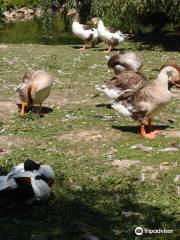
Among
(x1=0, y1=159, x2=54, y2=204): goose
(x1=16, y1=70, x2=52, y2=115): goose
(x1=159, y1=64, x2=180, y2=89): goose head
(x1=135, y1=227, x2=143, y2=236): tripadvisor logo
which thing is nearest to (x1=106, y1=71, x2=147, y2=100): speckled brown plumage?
(x1=159, y1=64, x2=180, y2=89): goose head

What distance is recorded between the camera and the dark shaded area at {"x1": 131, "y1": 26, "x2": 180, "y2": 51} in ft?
75.9

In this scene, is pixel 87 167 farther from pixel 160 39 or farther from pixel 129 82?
pixel 160 39

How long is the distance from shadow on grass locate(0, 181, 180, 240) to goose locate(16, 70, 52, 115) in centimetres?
408

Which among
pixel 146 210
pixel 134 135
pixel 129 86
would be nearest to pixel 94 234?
pixel 146 210

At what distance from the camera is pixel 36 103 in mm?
10844

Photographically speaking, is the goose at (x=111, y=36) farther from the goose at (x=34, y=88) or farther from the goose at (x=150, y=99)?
the goose at (x=150, y=99)

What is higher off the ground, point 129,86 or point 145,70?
point 129,86

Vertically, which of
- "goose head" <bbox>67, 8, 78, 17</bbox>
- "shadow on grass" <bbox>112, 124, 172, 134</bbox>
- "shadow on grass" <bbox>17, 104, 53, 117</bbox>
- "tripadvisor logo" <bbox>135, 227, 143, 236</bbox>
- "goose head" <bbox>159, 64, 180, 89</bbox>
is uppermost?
"goose head" <bbox>159, 64, 180, 89</bbox>

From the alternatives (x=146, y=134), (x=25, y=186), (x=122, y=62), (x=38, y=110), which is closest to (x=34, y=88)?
(x=38, y=110)

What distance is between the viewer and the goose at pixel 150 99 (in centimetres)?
→ 891

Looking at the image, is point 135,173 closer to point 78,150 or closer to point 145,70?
point 78,150

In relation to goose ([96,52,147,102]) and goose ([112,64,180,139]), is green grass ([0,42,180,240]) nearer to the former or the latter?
goose ([112,64,180,139])

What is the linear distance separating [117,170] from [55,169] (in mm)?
835

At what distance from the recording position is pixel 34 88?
412 inches
